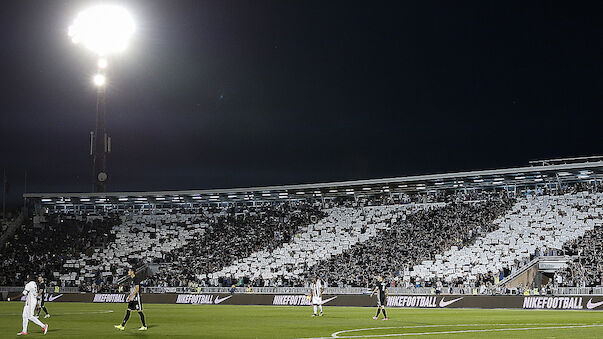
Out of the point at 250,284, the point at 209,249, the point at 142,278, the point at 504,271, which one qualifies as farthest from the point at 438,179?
the point at 142,278

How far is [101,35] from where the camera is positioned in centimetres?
6975

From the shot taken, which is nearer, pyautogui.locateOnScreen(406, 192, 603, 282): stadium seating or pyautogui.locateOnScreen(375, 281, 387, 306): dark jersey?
pyautogui.locateOnScreen(375, 281, 387, 306): dark jersey

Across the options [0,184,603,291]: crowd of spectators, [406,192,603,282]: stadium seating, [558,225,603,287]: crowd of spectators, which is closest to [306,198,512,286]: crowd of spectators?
[0,184,603,291]: crowd of spectators

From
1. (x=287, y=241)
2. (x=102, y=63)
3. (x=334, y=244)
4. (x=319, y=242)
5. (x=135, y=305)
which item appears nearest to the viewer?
(x=135, y=305)

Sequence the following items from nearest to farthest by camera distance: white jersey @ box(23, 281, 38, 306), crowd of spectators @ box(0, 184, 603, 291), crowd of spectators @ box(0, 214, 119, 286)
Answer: white jersey @ box(23, 281, 38, 306) → crowd of spectators @ box(0, 184, 603, 291) → crowd of spectators @ box(0, 214, 119, 286)

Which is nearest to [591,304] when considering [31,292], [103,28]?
[31,292]

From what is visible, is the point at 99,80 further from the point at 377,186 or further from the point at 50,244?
the point at 377,186

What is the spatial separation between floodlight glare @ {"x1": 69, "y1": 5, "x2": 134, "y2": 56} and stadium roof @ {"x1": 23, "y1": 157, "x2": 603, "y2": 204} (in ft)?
70.6

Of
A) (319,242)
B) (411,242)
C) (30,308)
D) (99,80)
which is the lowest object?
(30,308)

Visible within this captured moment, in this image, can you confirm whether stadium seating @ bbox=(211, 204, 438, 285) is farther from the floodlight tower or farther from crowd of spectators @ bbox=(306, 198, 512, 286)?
the floodlight tower

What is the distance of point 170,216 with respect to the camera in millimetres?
95000

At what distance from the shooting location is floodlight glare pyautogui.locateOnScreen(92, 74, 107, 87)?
74938mm

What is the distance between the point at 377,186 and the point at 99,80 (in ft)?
100

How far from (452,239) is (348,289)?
1382cm
